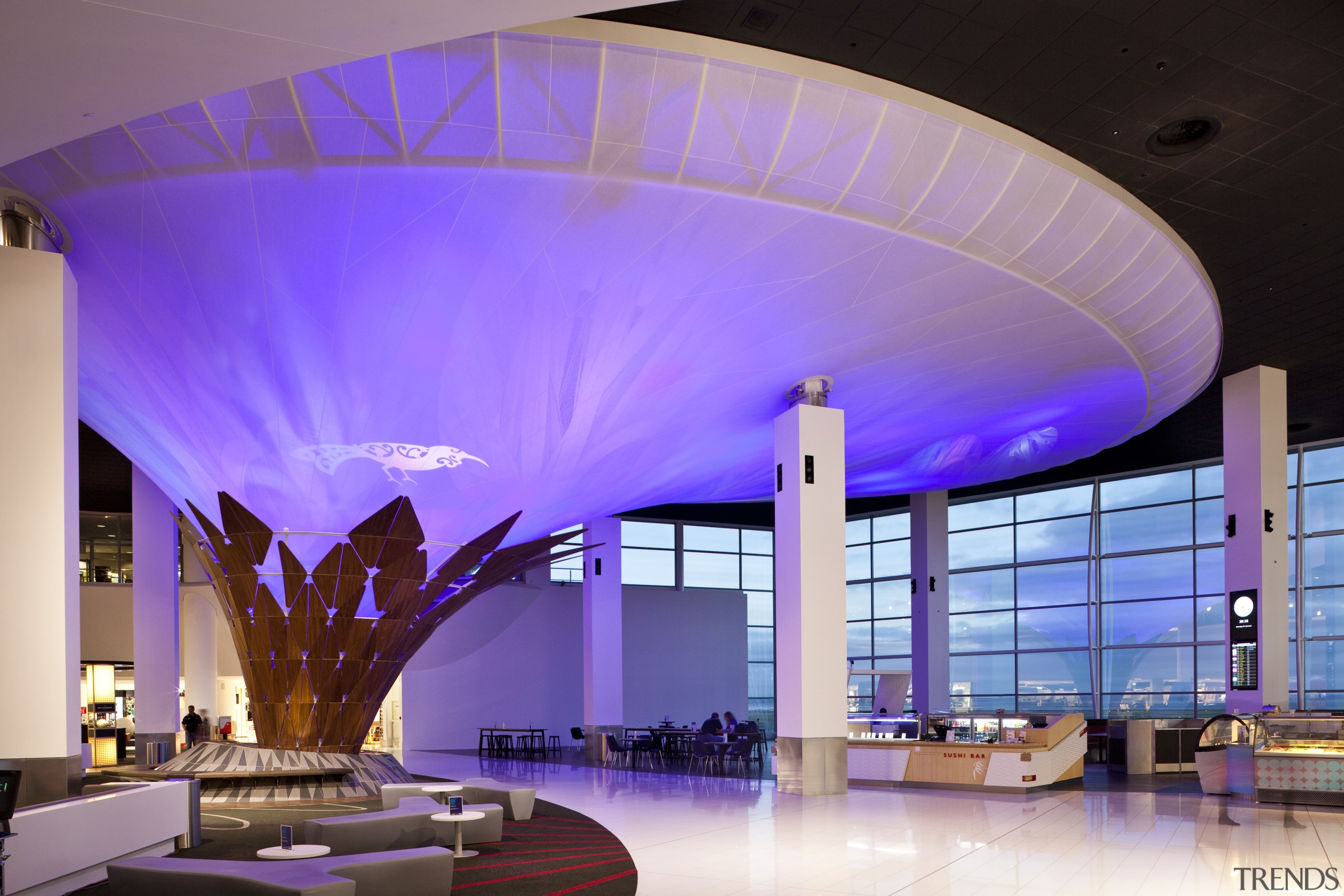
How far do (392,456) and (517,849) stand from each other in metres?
6.50

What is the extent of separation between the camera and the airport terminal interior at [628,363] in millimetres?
7965

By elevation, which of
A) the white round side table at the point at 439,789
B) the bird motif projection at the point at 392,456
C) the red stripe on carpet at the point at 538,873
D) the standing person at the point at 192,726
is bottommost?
the standing person at the point at 192,726

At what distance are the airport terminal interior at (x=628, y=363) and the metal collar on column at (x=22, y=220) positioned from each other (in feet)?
0.12

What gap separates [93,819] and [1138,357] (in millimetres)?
14314

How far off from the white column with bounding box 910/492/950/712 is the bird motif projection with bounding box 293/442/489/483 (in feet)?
46.2

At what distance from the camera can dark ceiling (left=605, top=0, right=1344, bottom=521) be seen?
28.6ft

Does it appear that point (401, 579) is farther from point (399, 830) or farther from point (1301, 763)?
point (1301, 763)

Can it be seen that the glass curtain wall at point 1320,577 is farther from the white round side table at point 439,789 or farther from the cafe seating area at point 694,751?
the white round side table at point 439,789

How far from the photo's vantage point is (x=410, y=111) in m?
8.80

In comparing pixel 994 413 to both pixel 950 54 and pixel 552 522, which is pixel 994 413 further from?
pixel 950 54

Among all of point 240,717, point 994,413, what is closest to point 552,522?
point 994,413

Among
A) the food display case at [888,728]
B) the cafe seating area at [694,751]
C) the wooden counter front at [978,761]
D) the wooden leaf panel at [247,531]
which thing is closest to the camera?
the wooden counter front at [978,761]

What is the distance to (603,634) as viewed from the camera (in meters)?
24.1

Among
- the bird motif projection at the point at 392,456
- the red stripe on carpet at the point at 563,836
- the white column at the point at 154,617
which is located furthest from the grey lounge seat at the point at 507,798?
the white column at the point at 154,617
